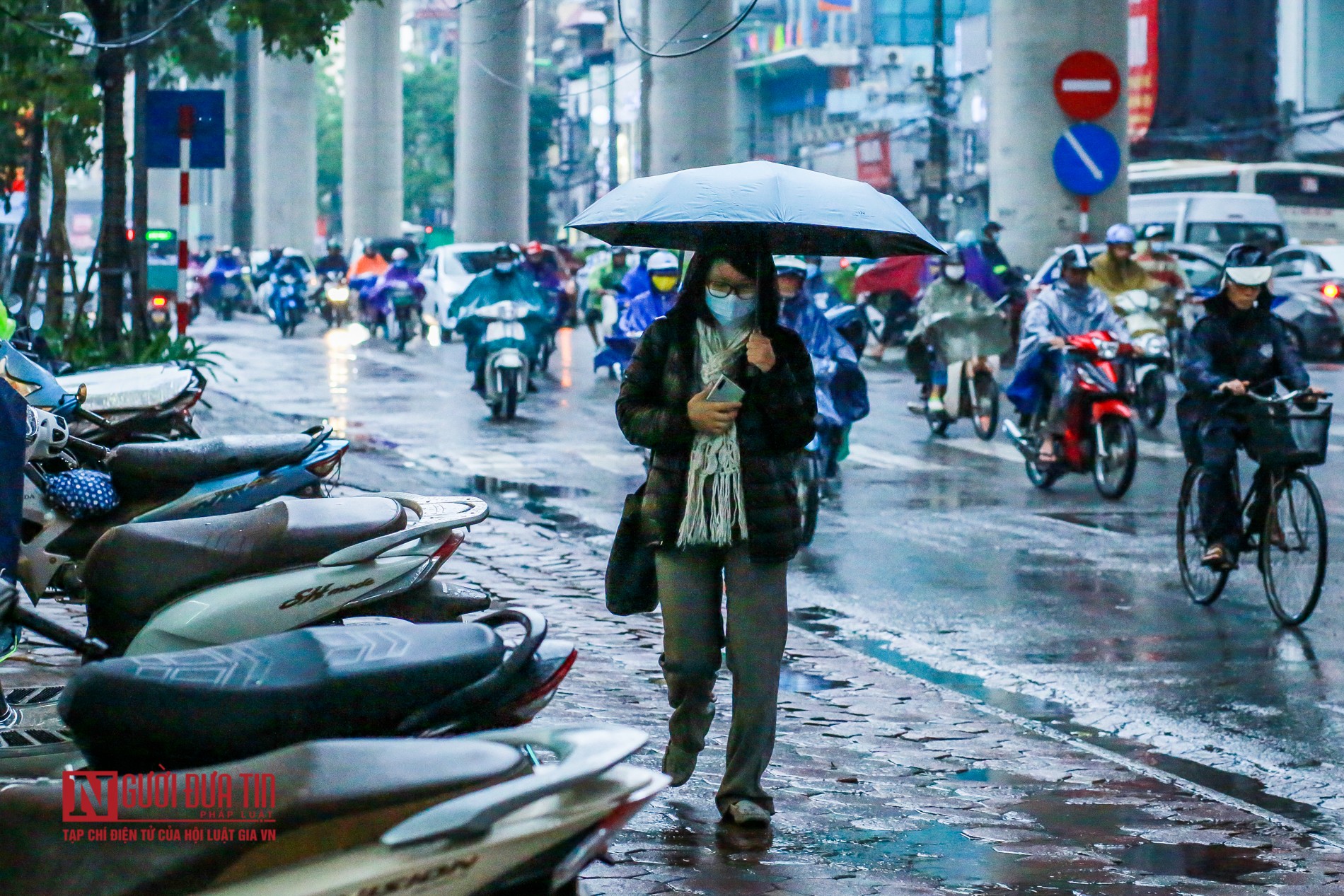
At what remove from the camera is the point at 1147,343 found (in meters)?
18.0

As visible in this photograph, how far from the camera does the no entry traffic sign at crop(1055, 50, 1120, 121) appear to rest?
22.7 metres

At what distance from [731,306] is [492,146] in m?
44.5

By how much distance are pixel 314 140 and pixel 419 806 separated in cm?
6888

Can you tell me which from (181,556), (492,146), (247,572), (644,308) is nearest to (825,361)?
(644,308)

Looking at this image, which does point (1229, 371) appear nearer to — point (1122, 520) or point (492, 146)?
point (1122, 520)

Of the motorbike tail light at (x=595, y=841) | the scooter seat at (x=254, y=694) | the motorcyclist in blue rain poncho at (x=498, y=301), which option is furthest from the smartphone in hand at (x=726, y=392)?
the motorcyclist in blue rain poncho at (x=498, y=301)

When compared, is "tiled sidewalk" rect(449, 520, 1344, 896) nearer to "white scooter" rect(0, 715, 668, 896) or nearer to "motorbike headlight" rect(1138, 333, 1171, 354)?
"white scooter" rect(0, 715, 668, 896)

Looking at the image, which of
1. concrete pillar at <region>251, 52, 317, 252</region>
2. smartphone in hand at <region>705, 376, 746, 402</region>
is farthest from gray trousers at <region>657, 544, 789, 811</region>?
concrete pillar at <region>251, 52, 317, 252</region>

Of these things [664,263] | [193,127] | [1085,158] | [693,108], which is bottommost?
[664,263]

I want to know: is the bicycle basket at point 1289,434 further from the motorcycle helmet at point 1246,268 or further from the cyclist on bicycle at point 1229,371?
the motorcycle helmet at point 1246,268

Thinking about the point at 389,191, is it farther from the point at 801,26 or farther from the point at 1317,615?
the point at 1317,615

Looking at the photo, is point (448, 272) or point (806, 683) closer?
point (806, 683)

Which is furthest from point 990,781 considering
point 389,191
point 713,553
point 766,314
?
point 389,191

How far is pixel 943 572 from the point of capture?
10.1 m
